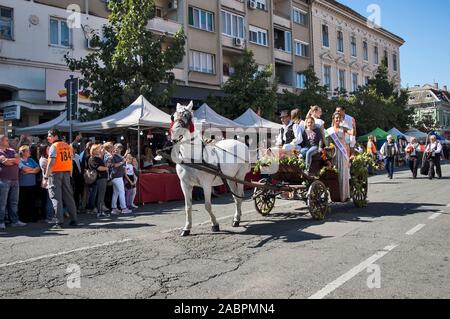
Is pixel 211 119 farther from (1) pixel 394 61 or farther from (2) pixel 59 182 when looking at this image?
(1) pixel 394 61

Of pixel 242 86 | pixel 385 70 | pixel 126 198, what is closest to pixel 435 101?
pixel 385 70

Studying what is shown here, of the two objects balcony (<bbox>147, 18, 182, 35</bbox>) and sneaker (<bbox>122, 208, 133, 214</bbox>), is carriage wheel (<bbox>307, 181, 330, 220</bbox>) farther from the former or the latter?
balcony (<bbox>147, 18, 182, 35</bbox>)

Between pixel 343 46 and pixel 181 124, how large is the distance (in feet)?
142

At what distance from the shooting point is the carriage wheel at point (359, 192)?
→ 35.6ft

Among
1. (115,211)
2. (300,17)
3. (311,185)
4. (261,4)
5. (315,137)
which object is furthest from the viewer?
(300,17)

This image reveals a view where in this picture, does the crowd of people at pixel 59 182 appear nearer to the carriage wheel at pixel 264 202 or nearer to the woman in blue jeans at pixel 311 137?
the carriage wheel at pixel 264 202

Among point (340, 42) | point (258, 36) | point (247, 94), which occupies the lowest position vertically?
→ point (247, 94)

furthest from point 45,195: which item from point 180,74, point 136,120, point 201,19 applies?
point 201,19

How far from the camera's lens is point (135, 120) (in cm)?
1527

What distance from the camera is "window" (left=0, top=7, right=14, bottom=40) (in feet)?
68.7

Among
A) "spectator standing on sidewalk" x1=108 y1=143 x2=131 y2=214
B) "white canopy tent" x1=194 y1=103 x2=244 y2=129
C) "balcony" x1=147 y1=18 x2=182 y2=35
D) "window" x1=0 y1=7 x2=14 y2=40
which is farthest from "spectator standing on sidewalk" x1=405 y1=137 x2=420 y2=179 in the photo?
"window" x1=0 y1=7 x2=14 y2=40

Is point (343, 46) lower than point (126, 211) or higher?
higher

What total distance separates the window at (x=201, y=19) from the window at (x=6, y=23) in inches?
470
